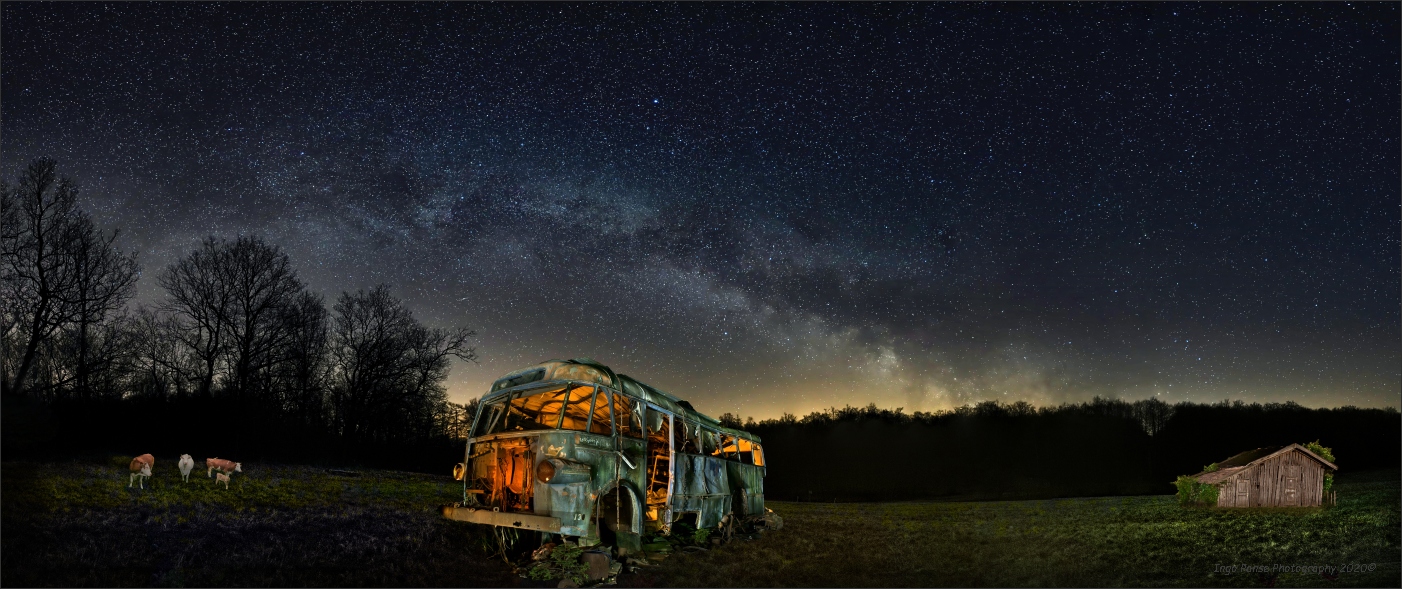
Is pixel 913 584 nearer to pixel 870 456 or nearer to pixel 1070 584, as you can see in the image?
pixel 1070 584

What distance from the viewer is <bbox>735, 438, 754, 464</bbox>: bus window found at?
76.7 feet

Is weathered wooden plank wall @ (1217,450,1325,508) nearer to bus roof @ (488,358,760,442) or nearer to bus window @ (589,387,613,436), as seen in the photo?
bus roof @ (488,358,760,442)

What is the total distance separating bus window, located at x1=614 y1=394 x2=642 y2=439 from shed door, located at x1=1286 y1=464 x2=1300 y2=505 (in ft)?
106

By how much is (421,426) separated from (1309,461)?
54.7 meters

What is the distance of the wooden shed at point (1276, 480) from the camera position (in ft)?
100

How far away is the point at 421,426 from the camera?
53906 mm

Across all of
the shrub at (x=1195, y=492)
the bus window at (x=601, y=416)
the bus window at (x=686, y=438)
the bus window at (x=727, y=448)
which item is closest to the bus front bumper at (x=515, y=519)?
the bus window at (x=601, y=416)

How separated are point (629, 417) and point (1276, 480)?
32.4 meters

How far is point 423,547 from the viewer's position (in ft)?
47.0

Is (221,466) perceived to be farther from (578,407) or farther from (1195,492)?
(1195,492)

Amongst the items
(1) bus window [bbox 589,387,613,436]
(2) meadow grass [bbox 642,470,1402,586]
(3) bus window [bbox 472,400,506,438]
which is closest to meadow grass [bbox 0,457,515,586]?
(3) bus window [bbox 472,400,506,438]

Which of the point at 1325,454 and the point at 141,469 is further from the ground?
the point at 1325,454

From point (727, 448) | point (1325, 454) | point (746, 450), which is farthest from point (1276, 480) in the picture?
point (727, 448)

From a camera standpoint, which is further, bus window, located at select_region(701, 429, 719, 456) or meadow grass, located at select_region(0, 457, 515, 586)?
bus window, located at select_region(701, 429, 719, 456)
